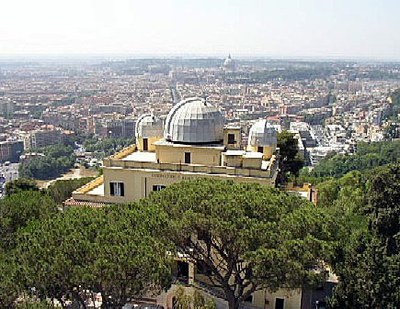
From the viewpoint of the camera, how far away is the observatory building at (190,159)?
27.6m

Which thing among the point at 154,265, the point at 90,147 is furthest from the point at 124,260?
the point at 90,147

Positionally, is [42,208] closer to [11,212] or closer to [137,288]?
[11,212]

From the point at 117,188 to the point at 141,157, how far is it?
3.04 meters

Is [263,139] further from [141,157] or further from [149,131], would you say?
[141,157]

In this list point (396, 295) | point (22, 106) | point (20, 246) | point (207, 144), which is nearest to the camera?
point (20, 246)

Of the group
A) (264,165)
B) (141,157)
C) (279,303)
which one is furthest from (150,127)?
Result: (279,303)

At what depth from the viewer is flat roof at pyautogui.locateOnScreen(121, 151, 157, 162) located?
30.6 metres

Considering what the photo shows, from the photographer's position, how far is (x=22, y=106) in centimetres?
19900

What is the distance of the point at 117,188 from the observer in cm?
2945

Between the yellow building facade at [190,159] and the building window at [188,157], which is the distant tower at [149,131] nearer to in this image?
the yellow building facade at [190,159]

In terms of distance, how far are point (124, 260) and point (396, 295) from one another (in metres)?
10.9

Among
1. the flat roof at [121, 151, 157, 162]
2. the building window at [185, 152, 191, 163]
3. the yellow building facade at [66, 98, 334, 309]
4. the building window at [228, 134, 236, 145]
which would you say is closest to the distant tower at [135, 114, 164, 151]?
the flat roof at [121, 151, 157, 162]

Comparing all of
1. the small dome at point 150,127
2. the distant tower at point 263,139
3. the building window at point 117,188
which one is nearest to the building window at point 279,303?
the distant tower at point 263,139

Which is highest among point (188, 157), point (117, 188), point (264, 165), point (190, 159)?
point (188, 157)
